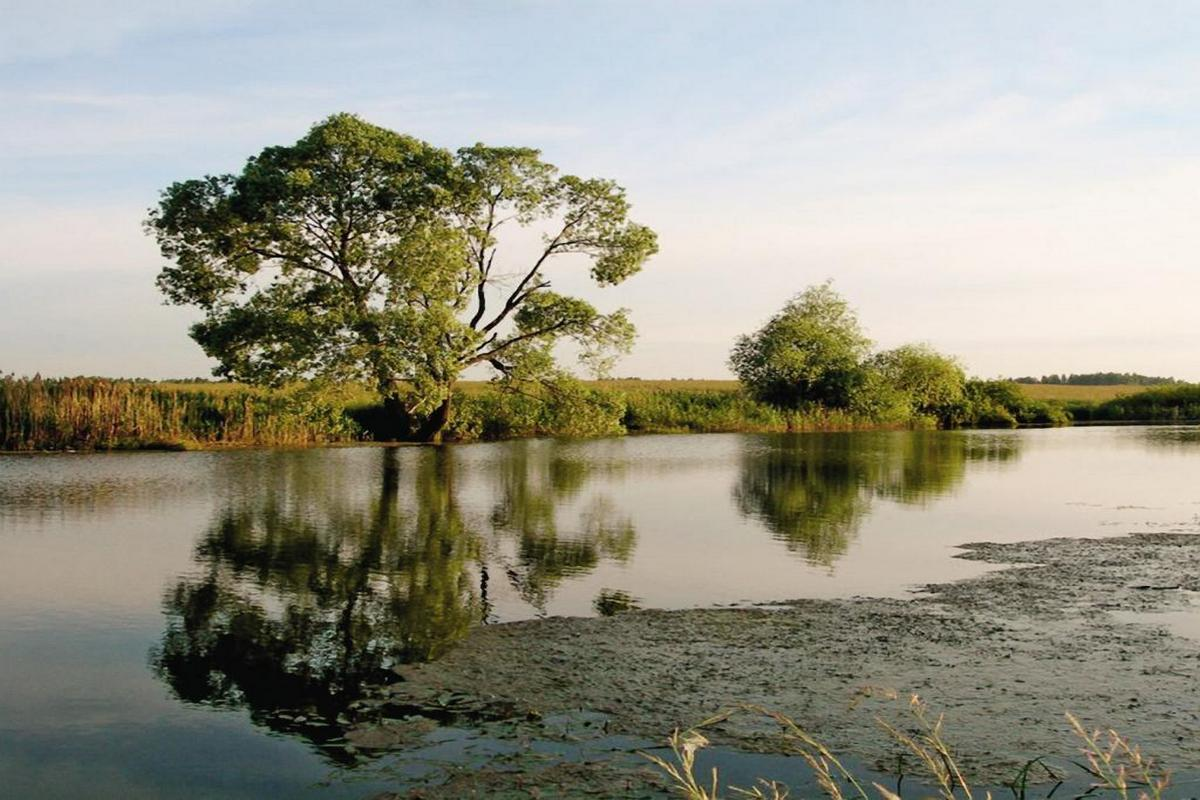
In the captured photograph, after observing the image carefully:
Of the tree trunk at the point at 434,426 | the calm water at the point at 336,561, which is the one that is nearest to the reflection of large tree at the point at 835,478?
the calm water at the point at 336,561

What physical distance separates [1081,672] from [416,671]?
497 centimetres

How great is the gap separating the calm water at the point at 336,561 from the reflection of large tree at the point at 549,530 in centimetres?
7

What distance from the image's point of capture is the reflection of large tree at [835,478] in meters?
16.6

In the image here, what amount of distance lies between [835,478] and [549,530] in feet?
37.6

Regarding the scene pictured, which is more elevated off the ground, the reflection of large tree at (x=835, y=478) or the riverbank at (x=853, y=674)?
the reflection of large tree at (x=835, y=478)

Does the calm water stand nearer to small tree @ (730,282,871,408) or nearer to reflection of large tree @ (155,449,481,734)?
reflection of large tree @ (155,449,481,734)

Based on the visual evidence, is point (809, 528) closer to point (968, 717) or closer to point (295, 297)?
point (968, 717)

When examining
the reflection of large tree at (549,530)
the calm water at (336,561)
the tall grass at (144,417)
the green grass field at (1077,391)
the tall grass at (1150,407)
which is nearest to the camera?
the calm water at (336,561)

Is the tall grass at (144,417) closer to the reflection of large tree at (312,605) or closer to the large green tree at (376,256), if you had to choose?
the large green tree at (376,256)

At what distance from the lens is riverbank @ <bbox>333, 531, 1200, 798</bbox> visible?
6551 mm

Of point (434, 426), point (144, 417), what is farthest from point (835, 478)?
point (144, 417)

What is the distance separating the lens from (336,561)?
13.1 metres

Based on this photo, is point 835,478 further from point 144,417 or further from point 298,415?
point 144,417

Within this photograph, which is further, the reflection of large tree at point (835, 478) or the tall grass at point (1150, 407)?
the tall grass at point (1150, 407)
